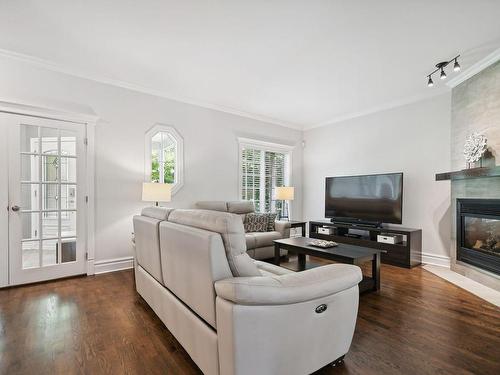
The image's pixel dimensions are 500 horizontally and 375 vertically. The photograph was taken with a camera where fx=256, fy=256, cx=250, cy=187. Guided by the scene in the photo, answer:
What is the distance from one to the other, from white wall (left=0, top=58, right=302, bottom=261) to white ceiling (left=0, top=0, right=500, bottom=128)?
0.25 m

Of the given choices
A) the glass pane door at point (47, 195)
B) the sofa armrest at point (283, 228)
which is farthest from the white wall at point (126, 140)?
the sofa armrest at point (283, 228)

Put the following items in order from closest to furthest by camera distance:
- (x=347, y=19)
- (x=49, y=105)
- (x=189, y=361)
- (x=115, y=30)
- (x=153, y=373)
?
(x=153, y=373) → (x=189, y=361) → (x=347, y=19) → (x=115, y=30) → (x=49, y=105)

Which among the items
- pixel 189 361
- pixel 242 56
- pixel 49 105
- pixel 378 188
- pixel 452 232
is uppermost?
pixel 242 56

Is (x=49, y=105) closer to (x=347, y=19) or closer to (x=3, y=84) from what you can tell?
(x=3, y=84)

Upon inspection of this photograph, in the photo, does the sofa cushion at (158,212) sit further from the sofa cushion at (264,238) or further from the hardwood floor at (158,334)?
the sofa cushion at (264,238)

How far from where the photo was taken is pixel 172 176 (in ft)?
13.9

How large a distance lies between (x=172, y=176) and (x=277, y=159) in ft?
8.31

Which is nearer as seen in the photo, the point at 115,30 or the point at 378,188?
the point at 115,30

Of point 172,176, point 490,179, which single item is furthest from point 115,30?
point 490,179

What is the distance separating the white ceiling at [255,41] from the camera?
7.30 ft

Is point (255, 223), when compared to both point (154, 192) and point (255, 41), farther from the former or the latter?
point (255, 41)

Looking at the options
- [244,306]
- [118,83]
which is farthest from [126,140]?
[244,306]

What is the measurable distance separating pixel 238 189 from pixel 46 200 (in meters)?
2.93

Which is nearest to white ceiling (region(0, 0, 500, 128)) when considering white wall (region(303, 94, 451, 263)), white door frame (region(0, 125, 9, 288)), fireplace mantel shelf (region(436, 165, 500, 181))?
white wall (region(303, 94, 451, 263))
